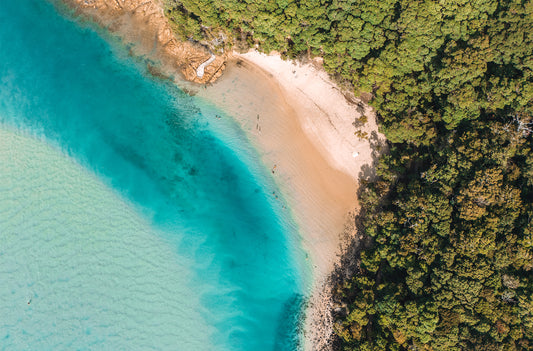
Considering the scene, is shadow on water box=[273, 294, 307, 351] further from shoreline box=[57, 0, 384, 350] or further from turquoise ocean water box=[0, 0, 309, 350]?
shoreline box=[57, 0, 384, 350]

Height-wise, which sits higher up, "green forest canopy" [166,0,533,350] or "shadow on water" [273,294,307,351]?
"green forest canopy" [166,0,533,350]

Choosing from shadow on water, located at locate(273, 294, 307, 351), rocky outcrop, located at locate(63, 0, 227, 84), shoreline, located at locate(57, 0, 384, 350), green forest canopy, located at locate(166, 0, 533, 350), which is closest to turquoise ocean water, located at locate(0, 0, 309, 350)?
shadow on water, located at locate(273, 294, 307, 351)

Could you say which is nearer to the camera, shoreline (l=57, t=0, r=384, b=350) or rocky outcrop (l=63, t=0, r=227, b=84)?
shoreline (l=57, t=0, r=384, b=350)

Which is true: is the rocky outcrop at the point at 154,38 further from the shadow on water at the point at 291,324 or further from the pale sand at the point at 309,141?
the shadow on water at the point at 291,324

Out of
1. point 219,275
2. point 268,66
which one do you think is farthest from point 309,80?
point 219,275

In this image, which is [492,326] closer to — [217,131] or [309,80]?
[309,80]

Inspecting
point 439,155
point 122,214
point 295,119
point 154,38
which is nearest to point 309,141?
point 295,119
